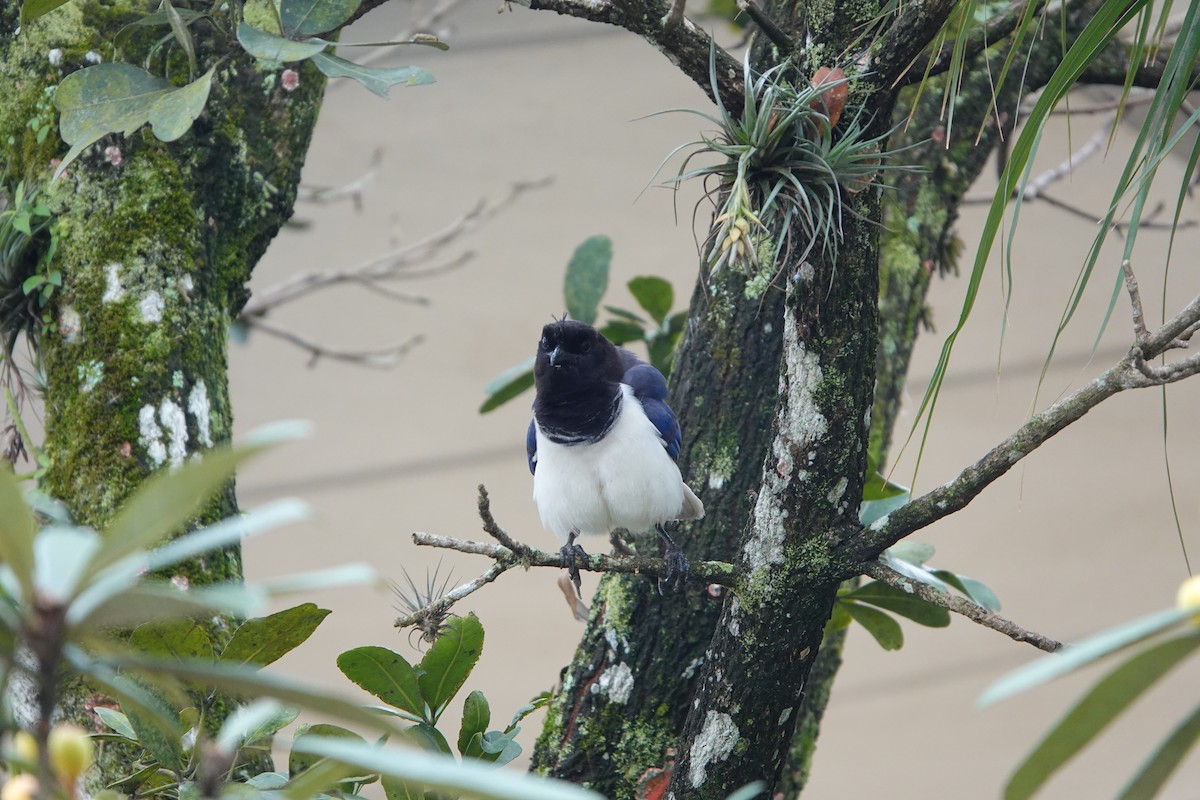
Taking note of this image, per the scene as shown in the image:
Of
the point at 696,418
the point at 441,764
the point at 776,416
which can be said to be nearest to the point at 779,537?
the point at 776,416

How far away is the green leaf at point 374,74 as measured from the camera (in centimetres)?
136

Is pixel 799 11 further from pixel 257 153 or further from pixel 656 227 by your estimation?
pixel 656 227

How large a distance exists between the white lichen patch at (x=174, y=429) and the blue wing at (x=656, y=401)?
69 cm

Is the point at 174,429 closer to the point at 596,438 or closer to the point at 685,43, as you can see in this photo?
the point at 596,438

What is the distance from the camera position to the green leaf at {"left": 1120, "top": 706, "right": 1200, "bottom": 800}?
566mm

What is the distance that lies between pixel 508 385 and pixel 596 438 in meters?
0.40

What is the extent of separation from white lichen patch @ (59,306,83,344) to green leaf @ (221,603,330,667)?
25.1 inches

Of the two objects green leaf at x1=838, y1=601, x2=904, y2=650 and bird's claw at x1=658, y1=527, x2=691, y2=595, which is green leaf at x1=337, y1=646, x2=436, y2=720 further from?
green leaf at x1=838, y1=601, x2=904, y2=650

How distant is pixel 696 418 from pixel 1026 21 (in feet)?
2.85

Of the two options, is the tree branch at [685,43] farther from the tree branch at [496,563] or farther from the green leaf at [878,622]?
→ the green leaf at [878,622]

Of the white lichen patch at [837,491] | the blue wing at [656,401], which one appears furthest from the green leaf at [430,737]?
the blue wing at [656,401]

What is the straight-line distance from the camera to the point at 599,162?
12.3 ft

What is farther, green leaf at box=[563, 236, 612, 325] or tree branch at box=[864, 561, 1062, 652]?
green leaf at box=[563, 236, 612, 325]

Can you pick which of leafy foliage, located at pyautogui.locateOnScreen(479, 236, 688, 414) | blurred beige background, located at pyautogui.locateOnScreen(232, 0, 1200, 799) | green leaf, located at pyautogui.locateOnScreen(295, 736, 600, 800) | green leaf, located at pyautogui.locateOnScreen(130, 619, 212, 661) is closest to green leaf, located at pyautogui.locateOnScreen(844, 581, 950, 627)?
leafy foliage, located at pyautogui.locateOnScreen(479, 236, 688, 414)
